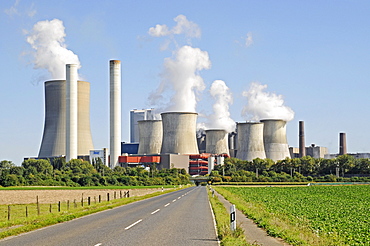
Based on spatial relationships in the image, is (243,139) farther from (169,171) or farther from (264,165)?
(169,171)

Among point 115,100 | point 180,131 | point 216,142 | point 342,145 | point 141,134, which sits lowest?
point 342,145

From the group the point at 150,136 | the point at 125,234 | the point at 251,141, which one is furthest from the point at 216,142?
the point at 125,234

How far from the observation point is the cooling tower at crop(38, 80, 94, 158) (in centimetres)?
9300

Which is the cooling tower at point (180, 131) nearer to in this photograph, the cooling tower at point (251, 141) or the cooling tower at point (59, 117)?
the cooling tower at point (251, 141)

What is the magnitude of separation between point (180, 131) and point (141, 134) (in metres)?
17.8

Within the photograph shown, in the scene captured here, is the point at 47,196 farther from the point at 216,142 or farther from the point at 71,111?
the point at 216,142

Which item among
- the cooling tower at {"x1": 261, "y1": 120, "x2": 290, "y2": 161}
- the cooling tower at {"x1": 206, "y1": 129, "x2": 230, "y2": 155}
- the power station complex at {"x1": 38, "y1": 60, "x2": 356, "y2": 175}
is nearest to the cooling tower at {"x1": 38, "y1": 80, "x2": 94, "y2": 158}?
the power station complex at {"x1": 38, "y1": 60, "x2": 356, "y2": 175}

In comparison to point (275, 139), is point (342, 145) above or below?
below

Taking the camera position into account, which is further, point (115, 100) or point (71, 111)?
point (115, 100)

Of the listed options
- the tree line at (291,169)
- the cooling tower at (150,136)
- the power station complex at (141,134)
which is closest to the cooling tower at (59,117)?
the power station complex at (141,134)

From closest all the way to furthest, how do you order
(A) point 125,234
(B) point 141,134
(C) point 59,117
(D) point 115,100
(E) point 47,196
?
(A) point 125,234, (E) point 47,196, (C) point 59,117, (D) point 115,100, (B) point 141,134

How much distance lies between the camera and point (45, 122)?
9312cm

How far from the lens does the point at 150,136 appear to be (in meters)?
113

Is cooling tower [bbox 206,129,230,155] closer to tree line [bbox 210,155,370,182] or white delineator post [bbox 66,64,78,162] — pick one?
tree line [bbox 210,155,370,182]
